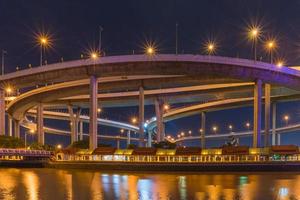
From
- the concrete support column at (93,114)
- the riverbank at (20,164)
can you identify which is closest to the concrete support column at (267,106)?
the concrete support column at (93,114)

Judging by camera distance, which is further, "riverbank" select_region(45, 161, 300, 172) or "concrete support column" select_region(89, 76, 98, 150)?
"concrete support column" select_region(89, 76, 98, 150)

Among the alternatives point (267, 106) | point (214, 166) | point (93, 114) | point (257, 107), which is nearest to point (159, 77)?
point (93, 114)

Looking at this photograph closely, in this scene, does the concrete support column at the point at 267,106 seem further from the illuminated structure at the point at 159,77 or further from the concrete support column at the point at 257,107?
the concrete support column at the point at 257,107

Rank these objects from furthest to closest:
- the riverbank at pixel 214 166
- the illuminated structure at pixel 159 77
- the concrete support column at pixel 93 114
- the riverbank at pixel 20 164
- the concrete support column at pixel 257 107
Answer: the concrete support column at pixel 257 107 < the concrete support column at pixel 93 114 < the riverbank at pixel 20 164 < the illuminated structure at pixel 159 77 < the riverbank at pixel 214 166

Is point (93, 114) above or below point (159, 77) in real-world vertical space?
below

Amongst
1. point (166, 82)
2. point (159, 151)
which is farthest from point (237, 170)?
point (166, 82)

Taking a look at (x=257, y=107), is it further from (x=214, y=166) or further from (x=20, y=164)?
(x=20, y=164)

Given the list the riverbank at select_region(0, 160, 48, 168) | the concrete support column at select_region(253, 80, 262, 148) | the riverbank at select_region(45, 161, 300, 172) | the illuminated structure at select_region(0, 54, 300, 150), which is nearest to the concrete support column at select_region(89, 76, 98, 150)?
the illuminated structure at select_region(0, 54, 300, 150)

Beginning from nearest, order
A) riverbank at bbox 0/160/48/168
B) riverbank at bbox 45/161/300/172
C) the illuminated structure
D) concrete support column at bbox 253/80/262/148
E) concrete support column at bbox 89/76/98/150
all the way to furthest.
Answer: riverbank at bbox 45/161/300/172
the illuminated structure
riverbank at bbox 0/160/48/168
concrete support column at bbox 89/76/98/150
concrete support column at bbox 253/80/262/148

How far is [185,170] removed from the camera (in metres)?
47.0

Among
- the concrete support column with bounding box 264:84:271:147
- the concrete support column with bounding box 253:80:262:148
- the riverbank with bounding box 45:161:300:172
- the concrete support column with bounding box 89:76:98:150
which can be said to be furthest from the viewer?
the concrete support column with bounding box 264:84:271:147

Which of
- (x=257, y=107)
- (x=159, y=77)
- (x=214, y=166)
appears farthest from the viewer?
(x=159, y=77)

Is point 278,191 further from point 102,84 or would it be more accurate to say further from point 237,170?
point 102,84

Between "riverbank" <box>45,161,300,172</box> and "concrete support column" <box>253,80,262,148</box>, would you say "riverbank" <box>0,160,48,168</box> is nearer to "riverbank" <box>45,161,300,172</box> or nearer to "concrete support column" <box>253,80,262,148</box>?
"riverbank" <box>45,161,300,172</box>
